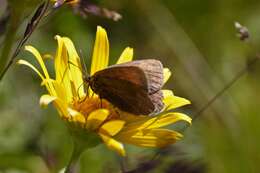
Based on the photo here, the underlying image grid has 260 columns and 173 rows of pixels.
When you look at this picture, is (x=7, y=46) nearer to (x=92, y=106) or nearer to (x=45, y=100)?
(x=45, y=100)

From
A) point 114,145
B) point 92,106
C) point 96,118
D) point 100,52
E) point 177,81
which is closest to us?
point 114,145

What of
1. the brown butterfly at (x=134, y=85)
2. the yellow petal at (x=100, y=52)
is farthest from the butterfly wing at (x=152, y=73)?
the yellow petal at (x=100, y=52)

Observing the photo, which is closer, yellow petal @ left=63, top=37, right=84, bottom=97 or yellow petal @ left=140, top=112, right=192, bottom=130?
yellow petal @ left=140, top=112, right=192, bottom=130

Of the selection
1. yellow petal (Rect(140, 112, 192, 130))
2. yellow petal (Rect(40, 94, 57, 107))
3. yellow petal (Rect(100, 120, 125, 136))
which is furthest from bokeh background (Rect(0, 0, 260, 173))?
yellow petal (Rect(40, 94, 57, 107))

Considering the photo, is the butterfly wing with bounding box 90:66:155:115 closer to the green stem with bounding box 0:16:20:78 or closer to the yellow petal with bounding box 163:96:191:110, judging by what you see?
the yellow petal with bounding box 163:96:191:110

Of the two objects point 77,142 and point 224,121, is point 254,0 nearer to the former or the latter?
point 224,121

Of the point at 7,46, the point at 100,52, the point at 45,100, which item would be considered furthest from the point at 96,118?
the point at 100,52

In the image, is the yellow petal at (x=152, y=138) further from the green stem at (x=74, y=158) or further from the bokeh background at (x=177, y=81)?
the bokeh background at (x=177, y=81)
